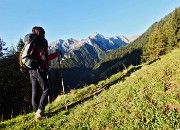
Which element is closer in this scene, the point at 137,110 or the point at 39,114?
the point at 137,110

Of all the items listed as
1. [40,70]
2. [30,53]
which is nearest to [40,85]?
[40,70]

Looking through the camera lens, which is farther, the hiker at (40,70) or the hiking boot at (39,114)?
the hiking boot at (39,114)

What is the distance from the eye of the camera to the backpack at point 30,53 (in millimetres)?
10172

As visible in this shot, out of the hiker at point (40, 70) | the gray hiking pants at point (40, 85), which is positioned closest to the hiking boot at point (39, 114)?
the hiker at point (40, 70)

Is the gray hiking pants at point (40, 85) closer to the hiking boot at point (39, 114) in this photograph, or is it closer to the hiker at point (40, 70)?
the hiker at point (40, 70)

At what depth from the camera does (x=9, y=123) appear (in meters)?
12.6

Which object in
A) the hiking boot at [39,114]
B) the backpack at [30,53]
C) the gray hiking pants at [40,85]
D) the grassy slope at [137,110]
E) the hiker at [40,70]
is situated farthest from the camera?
the hiking boot at [39,114]

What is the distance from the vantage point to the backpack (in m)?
10.2

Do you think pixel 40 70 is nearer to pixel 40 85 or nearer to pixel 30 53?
pixel 40 85


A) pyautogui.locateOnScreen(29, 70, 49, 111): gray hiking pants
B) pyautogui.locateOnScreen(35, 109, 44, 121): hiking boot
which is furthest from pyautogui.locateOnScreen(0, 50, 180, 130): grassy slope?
pyautogui.locateOnScreen(29, 70, 49, 111): gray hiking pants

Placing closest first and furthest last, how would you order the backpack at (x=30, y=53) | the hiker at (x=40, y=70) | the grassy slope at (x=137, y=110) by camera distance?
the grassy slope at (x=137, y=110) < the backpack at (x=30, y=53) < the hiker at (x=40, y=70)

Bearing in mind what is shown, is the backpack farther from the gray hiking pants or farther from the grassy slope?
the grassy slope

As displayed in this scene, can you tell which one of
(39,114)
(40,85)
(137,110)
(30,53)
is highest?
(30,53)

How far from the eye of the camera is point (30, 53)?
33.4 feet
